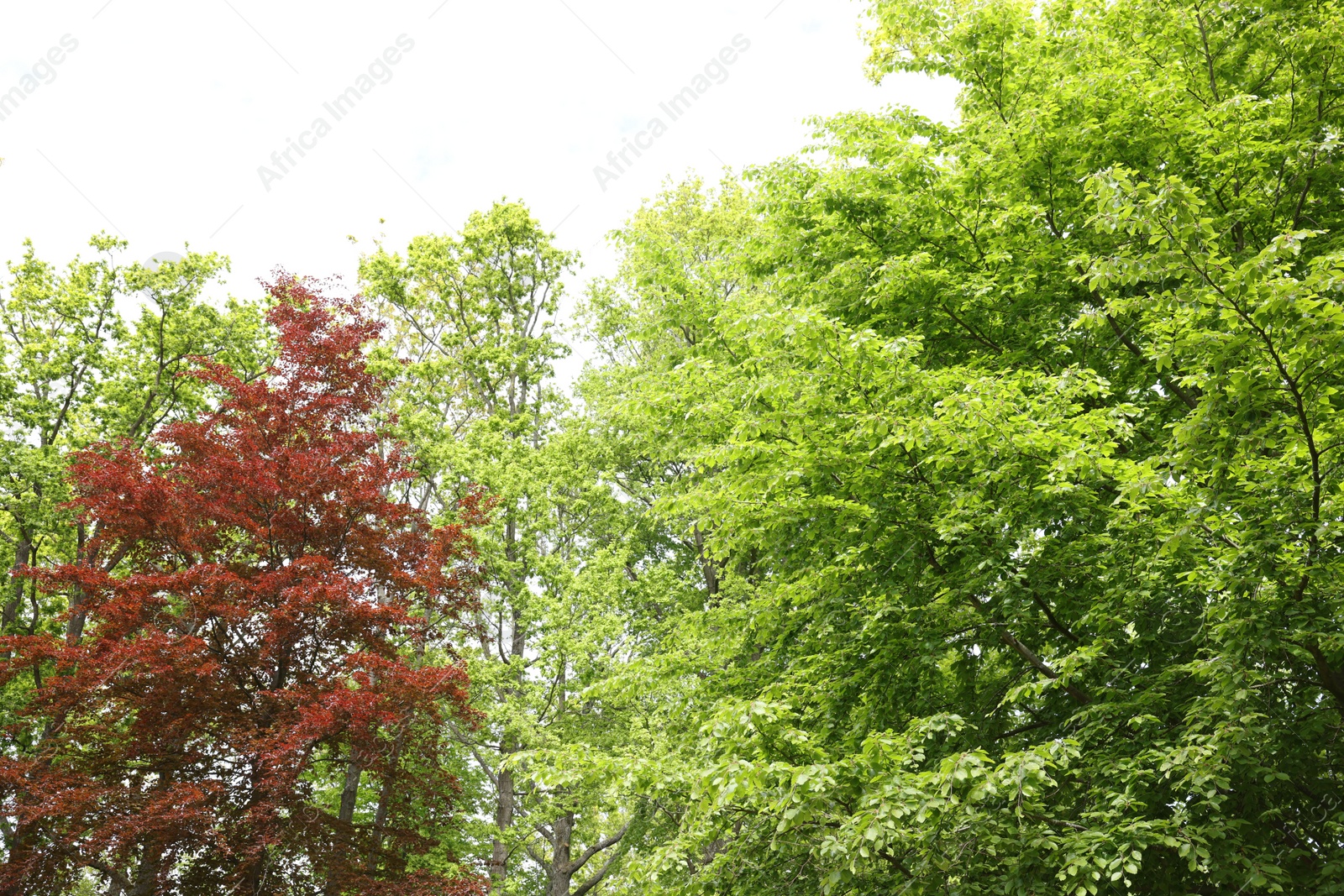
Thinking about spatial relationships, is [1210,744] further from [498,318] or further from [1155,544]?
[498,318]

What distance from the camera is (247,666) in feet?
32.7

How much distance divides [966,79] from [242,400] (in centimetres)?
957

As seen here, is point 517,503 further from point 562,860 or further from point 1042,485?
point 1042,485

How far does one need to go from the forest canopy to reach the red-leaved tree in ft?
0.18

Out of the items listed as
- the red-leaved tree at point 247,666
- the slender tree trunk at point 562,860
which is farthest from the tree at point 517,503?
the red-leaved tree at point 247,666

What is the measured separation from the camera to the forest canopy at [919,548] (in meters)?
5.15

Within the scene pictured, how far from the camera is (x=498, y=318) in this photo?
20.7 m

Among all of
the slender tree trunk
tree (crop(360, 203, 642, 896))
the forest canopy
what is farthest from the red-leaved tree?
the slender tree trunk

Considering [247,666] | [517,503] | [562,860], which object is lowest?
[562,860]

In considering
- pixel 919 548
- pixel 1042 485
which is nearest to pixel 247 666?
pixel 919 548

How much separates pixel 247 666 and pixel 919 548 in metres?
7.90

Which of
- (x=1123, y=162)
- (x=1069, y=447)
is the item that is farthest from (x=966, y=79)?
(x=1069, y=447)

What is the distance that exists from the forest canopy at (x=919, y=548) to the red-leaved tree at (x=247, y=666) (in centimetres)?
5

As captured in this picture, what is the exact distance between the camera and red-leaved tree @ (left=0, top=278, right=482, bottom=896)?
886cm
